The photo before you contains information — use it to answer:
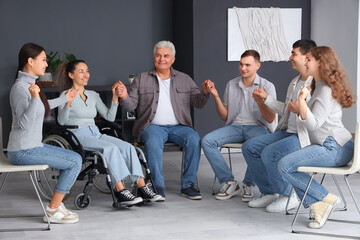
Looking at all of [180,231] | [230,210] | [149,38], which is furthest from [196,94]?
[149,38]

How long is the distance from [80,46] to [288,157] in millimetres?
4309

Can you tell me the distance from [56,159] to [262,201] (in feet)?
5.28

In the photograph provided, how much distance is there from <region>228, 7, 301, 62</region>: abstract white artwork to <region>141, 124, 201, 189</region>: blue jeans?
2456mm

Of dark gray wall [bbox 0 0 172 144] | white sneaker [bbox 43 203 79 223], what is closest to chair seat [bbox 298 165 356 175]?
white sneaker [bbox 43 203 79 223]

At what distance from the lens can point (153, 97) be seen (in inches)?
195

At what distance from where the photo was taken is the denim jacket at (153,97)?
4.94m

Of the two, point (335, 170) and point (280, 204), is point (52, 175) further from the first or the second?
point (335, 170)

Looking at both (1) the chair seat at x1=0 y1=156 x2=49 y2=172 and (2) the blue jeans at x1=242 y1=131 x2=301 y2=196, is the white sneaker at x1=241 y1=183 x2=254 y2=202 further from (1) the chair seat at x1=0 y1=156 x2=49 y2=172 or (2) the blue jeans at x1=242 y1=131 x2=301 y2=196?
(1) the chair seat at x1=0 y1=156 x2=49 y2=172

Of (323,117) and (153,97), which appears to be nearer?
(323,117)

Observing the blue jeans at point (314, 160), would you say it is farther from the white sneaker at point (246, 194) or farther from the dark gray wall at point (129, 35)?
the dark gray wall at point (129, 35)

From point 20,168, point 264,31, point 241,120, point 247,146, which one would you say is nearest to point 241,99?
point 241,120

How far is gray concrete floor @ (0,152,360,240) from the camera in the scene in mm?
3725

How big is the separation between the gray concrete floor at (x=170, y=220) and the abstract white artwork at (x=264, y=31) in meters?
2.58

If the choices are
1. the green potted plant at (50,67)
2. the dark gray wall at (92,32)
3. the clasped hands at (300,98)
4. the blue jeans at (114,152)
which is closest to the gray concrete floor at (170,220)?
the blue jeans at (114,152)
